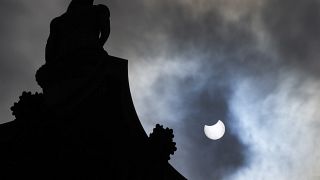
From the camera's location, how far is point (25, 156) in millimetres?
9859

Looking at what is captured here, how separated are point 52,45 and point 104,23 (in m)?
1.70

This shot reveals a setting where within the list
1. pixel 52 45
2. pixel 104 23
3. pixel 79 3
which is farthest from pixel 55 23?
pixel 104 23

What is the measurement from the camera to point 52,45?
14.6 m

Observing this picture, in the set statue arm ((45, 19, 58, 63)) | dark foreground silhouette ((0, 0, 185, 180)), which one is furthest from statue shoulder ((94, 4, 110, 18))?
statue arm ((45, 19, 58, 63))

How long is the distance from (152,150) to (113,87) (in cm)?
187

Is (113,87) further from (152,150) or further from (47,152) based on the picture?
(47,152)

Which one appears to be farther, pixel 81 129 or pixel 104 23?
pixel 104 23

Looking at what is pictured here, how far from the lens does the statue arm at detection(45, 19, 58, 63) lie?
47.1 feet

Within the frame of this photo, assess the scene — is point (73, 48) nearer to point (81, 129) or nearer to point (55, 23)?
point (55, 23)

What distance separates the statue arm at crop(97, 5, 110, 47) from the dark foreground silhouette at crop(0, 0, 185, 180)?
557mm

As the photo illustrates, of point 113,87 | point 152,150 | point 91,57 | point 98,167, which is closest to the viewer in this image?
point 98,167

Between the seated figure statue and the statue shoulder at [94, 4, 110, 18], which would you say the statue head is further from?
the statue shoulder at [94, 4, 110, 18]

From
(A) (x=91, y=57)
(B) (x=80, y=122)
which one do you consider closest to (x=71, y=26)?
(A) (x=91, y=57)

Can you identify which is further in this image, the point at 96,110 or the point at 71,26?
the point at 71,26
